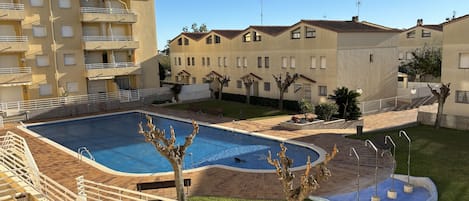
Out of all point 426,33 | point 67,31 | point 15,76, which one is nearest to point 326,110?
point 67,31

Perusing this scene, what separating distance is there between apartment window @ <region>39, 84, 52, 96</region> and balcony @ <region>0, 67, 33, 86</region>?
1.69 meters

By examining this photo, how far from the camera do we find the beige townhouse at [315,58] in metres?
34.6

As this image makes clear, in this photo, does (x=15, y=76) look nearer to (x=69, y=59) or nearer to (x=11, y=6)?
(x=69, y=59)

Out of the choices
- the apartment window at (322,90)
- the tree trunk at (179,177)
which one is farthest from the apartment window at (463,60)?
Answer: the tree trunk at (179,177)

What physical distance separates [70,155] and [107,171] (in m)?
4.56

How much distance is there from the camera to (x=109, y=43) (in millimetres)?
41031

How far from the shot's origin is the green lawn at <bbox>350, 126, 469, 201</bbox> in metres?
15.2

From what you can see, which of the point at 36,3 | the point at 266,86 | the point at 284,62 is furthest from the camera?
the point at 266,86

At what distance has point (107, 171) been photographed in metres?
19.3

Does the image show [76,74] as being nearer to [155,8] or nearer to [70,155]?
[155,8]

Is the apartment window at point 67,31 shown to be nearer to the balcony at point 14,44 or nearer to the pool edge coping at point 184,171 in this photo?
the balcony at point 14,44

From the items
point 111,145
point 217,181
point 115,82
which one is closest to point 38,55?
point 115,82

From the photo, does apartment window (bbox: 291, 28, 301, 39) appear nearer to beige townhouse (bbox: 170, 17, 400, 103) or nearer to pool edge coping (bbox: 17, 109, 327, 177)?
beige townhouse (bbox: 170, 17, 400, 103)

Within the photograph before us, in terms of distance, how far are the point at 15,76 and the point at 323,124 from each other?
27.7 m
